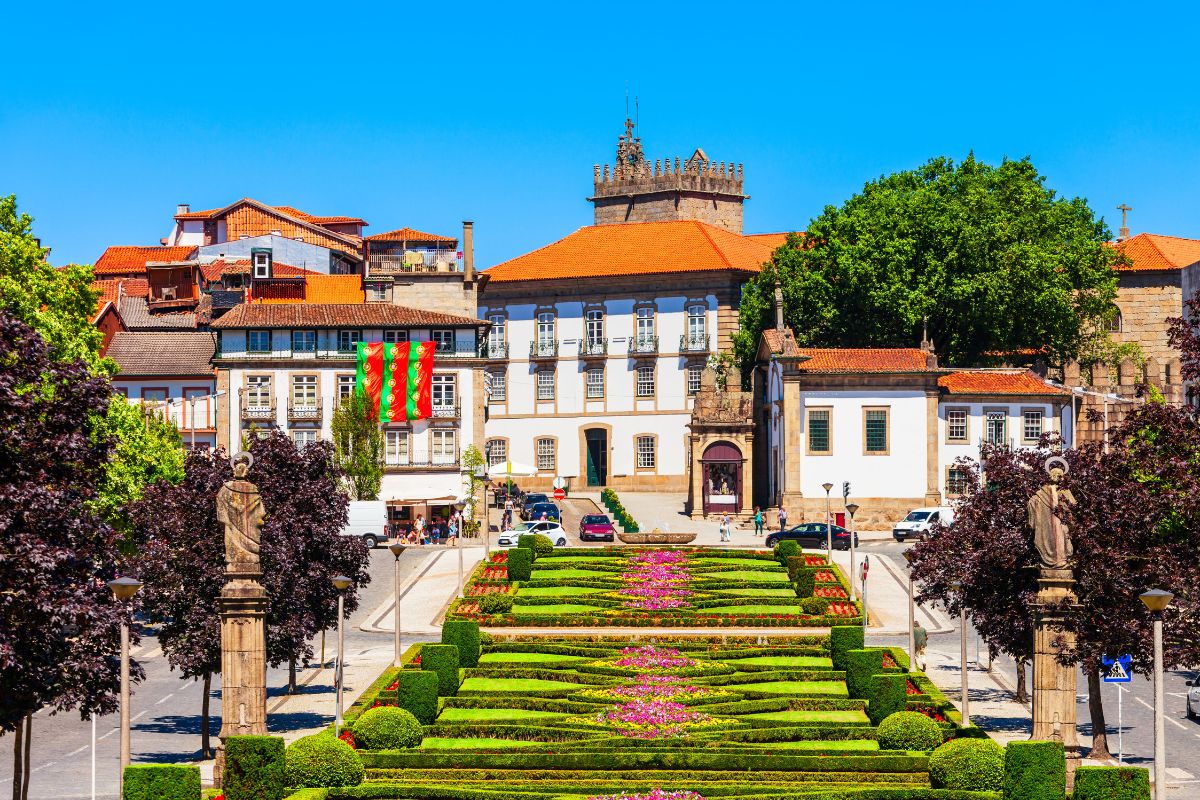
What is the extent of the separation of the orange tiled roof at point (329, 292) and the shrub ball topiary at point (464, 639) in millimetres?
50017

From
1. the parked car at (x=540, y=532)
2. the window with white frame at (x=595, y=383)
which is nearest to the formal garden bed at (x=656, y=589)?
the parked car at (x=540, y=532)

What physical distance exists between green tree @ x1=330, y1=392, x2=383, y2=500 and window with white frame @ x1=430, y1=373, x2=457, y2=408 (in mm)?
3503

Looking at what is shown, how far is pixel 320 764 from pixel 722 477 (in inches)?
2220

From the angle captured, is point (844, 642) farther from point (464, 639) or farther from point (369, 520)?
point (369, 520)

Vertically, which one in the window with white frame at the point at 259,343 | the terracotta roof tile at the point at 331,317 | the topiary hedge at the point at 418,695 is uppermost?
the terracotta roof tile at the point at 331,317

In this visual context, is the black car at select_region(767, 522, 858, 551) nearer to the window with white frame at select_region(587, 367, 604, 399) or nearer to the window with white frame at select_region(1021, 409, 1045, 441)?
the window with white frame at select_region(1021, 409, 1045, 441)

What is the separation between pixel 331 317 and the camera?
97.2 metres

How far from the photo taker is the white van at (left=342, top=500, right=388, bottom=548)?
271 ft

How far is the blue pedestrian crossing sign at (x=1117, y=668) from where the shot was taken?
137 feet

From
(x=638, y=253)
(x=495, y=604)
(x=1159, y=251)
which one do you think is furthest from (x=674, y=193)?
(x=495, y=604)

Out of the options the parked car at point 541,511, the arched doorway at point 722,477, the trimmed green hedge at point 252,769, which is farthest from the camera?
the arched doorway at point 722,477

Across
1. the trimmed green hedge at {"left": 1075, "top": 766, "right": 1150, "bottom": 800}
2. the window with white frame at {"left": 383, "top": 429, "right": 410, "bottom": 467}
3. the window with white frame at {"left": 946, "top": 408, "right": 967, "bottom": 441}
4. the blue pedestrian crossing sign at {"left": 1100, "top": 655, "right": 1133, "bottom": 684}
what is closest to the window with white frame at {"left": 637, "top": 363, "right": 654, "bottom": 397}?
the window with white frame at {"left": 383, "top": 429, "right": 410, "bottom": 467}

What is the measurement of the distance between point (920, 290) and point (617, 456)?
2360 cm

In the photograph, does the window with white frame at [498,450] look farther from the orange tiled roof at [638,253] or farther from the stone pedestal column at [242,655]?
the stone pedestal column at [242,655]
